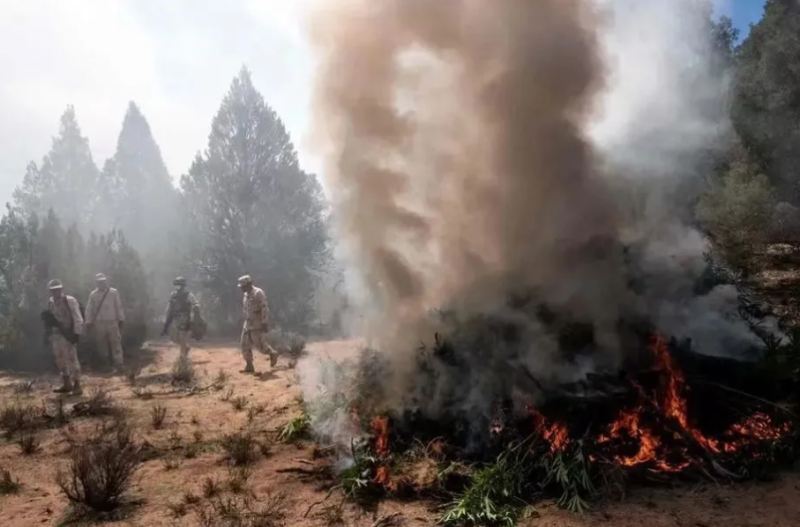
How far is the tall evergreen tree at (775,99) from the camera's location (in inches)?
463

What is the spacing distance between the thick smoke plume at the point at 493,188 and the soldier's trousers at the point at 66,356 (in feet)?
17.1

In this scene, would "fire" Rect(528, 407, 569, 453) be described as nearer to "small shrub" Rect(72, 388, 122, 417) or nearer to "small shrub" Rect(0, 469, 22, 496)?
"small shrub" Rect(0, 469, 22, 496)

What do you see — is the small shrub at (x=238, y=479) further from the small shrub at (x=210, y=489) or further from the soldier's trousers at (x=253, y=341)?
the soldier's trousers at (x=253, y=341)

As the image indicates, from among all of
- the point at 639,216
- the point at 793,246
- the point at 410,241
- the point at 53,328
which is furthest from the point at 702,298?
the point at 53,328

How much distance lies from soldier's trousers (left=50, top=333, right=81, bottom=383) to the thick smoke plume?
521cm

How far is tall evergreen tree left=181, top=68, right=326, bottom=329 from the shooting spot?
20.2m

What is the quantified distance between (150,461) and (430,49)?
606cm

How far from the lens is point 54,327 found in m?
9.20

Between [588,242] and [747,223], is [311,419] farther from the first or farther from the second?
[747,223]

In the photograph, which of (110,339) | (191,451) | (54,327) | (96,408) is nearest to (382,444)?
(191,451)

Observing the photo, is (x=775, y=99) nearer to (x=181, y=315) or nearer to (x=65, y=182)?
(x=181, y=315)

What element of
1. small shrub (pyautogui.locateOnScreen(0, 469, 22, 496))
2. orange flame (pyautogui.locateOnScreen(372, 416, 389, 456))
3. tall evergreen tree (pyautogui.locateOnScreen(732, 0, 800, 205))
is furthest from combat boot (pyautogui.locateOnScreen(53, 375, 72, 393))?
tall evergreen tree (pyautogui.locateOnScreen(732, 0, 800, 205))

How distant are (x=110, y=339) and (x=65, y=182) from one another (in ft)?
85.7

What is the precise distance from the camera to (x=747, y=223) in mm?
11492
